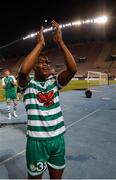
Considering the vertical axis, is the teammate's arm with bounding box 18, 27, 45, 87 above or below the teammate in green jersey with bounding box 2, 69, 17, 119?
above

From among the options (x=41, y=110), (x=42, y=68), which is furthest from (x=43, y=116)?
(x=42, y=68)

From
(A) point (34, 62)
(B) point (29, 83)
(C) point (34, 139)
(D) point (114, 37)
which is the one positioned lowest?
(C) point (34, 139)

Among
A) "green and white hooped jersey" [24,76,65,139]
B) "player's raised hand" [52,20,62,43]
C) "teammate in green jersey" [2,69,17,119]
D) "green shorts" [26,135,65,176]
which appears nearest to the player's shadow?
"green shorts" [26,135,65,176]

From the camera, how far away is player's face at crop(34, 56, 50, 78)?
3.10 metres

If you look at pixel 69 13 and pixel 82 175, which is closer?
pixel 82 175

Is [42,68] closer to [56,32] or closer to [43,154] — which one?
[56,32]

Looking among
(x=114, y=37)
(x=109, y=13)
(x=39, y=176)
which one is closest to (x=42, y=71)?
(x=39, y=176)

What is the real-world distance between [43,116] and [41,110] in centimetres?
8

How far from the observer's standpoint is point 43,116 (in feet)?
10.1

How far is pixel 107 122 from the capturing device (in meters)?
9.95

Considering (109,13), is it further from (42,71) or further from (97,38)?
(42,71)

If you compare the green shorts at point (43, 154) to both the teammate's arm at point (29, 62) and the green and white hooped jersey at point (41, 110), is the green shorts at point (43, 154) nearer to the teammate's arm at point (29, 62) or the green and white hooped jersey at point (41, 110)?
the green and white hooped jersey at point (41, 110)

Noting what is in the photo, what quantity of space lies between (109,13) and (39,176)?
46098 mm

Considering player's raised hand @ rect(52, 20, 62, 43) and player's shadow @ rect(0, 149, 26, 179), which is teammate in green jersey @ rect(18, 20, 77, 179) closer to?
player's raised hand @ rect(52, 20, 62, 43)
